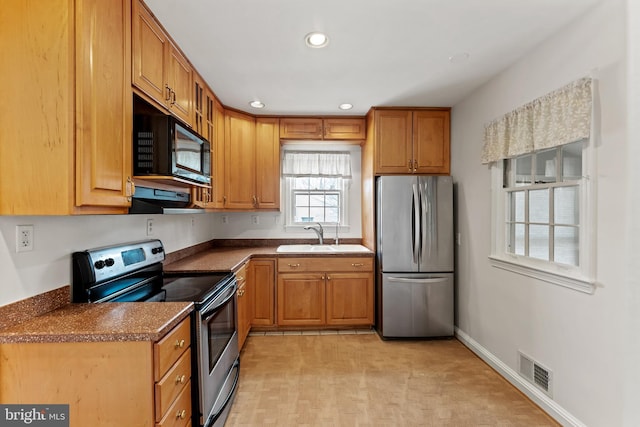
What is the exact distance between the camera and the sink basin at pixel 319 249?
137 inches

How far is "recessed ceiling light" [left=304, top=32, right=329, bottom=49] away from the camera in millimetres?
1973

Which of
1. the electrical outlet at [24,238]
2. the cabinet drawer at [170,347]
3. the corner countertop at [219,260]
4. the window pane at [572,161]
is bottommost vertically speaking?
the cabinet drawer at [170,347]

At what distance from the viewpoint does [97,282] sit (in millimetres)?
1605

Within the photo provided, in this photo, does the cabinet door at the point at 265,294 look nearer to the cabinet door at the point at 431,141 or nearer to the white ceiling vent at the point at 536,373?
the cabinet door at the point at 431,141

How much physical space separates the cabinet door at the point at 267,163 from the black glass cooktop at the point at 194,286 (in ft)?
4.84

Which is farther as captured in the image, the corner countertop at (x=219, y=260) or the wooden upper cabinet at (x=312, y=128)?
the wooden upper cabinet at (x=312, y=128)

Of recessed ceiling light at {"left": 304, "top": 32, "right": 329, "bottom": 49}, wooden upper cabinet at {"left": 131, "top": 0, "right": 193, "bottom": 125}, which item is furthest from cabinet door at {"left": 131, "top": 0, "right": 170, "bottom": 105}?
recessed ceiling light at {"left": 304, "top": 32, "right": 329, "bottom": 49}

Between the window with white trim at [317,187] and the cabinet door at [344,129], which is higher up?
the cabinet door at [344,129]

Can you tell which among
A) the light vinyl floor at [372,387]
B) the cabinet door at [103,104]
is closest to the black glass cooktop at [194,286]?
the cabinet door at [103,104]

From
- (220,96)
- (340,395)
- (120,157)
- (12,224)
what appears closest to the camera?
(12,224)

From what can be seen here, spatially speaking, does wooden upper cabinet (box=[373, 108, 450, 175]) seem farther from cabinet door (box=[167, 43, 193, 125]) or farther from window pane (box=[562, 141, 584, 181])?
cabinet door (box=[167, 43, 193, 125])

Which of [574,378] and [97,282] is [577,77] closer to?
[574,378]

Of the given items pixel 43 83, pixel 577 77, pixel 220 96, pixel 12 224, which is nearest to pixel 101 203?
pixel 12 224

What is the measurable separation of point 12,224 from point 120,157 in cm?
49
